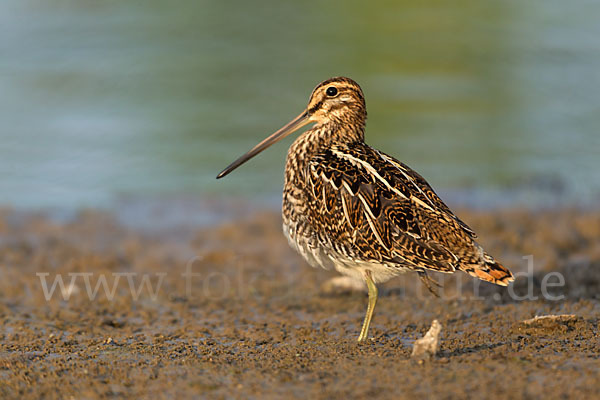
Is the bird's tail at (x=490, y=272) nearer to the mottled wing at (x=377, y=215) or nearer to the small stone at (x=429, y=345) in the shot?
the mottled wing at (x=377, y=215)

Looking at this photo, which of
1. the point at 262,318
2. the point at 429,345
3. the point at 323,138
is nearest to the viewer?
the point at 429,345

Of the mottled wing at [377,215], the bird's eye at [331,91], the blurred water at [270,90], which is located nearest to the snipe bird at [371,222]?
the mottled wing at [377,215]

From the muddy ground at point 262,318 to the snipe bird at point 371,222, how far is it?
0.52 meters

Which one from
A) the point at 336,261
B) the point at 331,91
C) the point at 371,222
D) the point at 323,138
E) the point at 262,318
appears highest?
the point at 331,91

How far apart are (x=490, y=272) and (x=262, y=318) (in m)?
2.03

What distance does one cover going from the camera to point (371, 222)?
496 cm

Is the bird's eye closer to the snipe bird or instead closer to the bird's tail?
the snipe bird

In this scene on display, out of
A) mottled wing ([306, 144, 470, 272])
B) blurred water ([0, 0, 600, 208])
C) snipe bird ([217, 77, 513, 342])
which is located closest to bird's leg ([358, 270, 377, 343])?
snipe bird ([217, 77, 513, 342])

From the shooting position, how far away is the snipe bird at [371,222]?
4827 millimetres

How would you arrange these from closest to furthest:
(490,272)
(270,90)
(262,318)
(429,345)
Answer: (429,345) → (490,272) → (262,318) → (270,90)

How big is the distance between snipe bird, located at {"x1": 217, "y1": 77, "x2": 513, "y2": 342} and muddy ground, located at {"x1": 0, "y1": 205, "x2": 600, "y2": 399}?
1.71 ft

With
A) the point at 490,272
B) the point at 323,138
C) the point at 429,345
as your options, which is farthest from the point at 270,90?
the point at 429,345

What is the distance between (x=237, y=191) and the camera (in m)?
9.86

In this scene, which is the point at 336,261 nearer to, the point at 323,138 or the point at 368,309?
the point at 368,309
